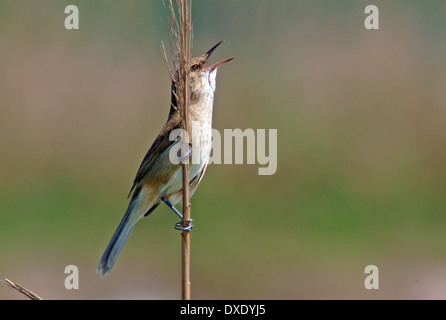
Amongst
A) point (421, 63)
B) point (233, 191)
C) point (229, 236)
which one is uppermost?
point (421, 63)

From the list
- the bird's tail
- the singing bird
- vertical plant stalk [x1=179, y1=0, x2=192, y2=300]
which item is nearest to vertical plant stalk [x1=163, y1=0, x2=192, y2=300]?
vertical plant stalk [x1=179, y1=0, x2=192, y2=300]

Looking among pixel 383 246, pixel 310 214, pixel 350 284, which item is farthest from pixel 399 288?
pixel 310 214

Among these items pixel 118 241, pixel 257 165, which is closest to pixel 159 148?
pixel 118 241

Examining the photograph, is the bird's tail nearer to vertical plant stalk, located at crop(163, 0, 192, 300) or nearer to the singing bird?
the singing bird

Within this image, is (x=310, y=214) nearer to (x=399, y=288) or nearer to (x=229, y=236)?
(x=229, y=236)

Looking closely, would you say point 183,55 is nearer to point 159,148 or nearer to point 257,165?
point 159,148

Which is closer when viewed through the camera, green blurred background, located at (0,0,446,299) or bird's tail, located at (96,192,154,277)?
bird's tail, located at (96,192,154,277)

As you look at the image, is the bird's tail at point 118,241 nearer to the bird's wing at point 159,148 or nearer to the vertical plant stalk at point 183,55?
the bird's wing at point 159,148
